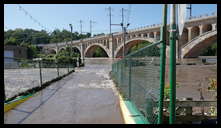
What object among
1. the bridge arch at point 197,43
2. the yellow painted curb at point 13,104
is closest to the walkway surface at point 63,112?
the yellow painted curb at point 13,104

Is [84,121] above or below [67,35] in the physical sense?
below

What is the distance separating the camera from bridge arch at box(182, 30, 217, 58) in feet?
114

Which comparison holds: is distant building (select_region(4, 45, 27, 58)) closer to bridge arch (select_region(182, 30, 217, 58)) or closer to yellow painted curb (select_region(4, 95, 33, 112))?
bridge arch (select_region(182, 30, 217, 58))

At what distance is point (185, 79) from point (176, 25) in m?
21.5

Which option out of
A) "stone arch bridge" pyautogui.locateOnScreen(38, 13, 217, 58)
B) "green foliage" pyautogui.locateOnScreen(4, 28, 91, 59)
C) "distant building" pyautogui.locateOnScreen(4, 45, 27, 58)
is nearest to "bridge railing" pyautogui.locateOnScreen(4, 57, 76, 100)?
"stone arch bridge" pyautogui.locateOnScreen(38, 13, 217, 58)

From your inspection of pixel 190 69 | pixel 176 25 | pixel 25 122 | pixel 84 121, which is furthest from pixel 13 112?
pixel 190 69

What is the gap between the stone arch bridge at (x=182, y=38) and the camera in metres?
36.1

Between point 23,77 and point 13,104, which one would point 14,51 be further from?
point 13,104
